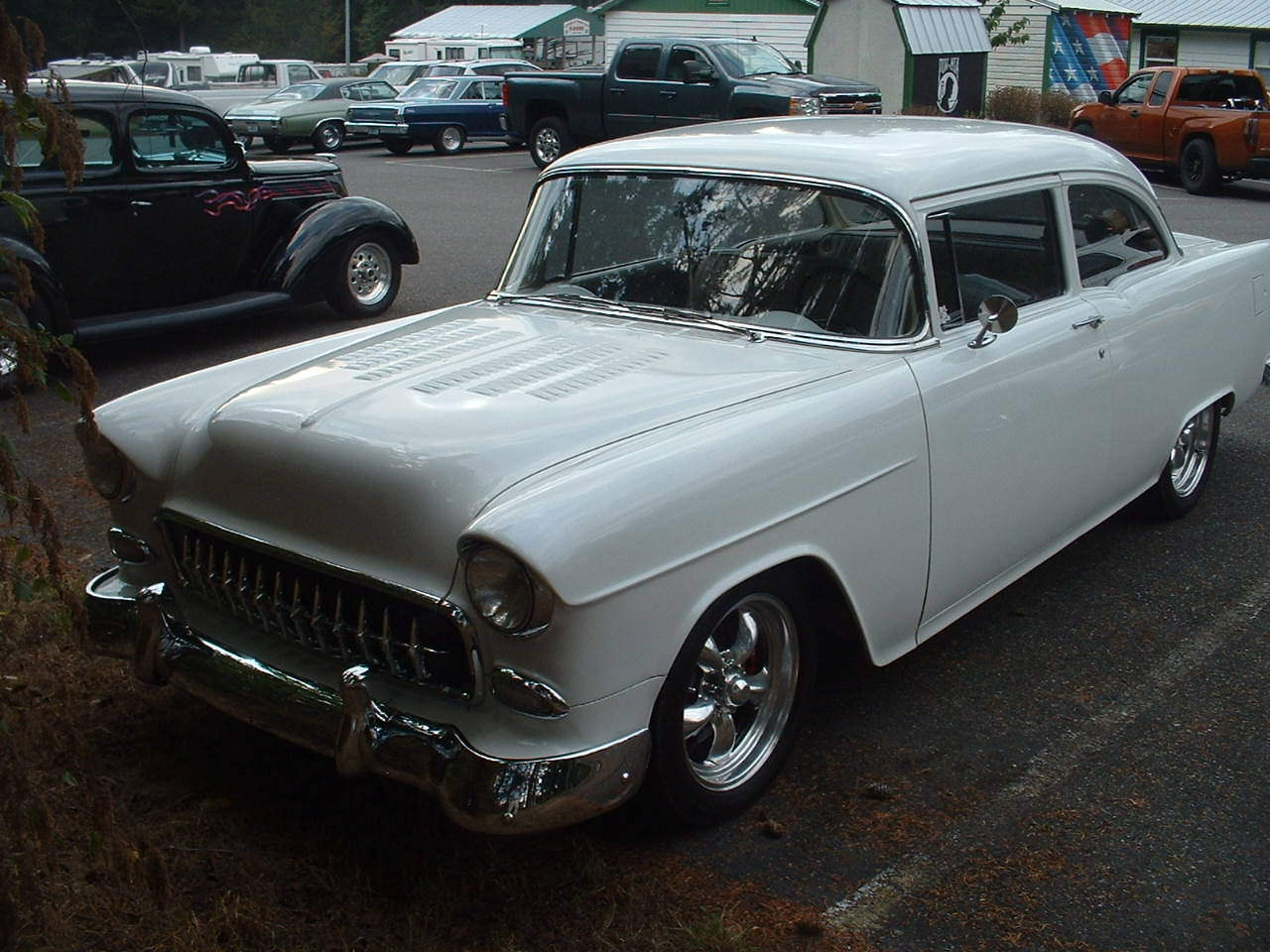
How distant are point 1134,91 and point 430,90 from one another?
525 inches

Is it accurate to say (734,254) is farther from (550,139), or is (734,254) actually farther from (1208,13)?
(1208,13)

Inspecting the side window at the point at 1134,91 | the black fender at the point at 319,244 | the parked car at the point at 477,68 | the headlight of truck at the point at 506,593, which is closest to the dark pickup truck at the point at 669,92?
the side window at the point at 1134,91

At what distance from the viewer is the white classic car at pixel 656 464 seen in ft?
9.08

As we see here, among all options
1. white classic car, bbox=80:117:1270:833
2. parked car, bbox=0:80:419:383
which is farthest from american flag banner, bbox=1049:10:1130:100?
white classic car, bbox=80:117:1270:833

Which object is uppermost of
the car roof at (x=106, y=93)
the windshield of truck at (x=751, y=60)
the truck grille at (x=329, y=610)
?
the windshield of truck at (x=751, y=60)

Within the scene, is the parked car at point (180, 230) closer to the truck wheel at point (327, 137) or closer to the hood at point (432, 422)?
the hood at point (432, 422)

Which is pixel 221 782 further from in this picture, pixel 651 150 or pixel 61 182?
pixel 61 182

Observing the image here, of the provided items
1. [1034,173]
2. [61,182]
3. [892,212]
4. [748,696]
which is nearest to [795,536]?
[748,696]

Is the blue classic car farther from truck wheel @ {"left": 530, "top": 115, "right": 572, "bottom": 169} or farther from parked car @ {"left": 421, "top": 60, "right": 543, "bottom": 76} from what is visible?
truck wheel @ {"left": 530, "top": 115, "right": 572, "bottom": 169}

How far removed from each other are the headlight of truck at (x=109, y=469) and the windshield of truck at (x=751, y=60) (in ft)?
52.0

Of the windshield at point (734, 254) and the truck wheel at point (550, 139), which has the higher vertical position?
the truck wheel at point (550, 139)

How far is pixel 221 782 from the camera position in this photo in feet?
11.1

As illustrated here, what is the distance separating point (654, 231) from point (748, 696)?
156cm

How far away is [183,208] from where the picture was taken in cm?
809
